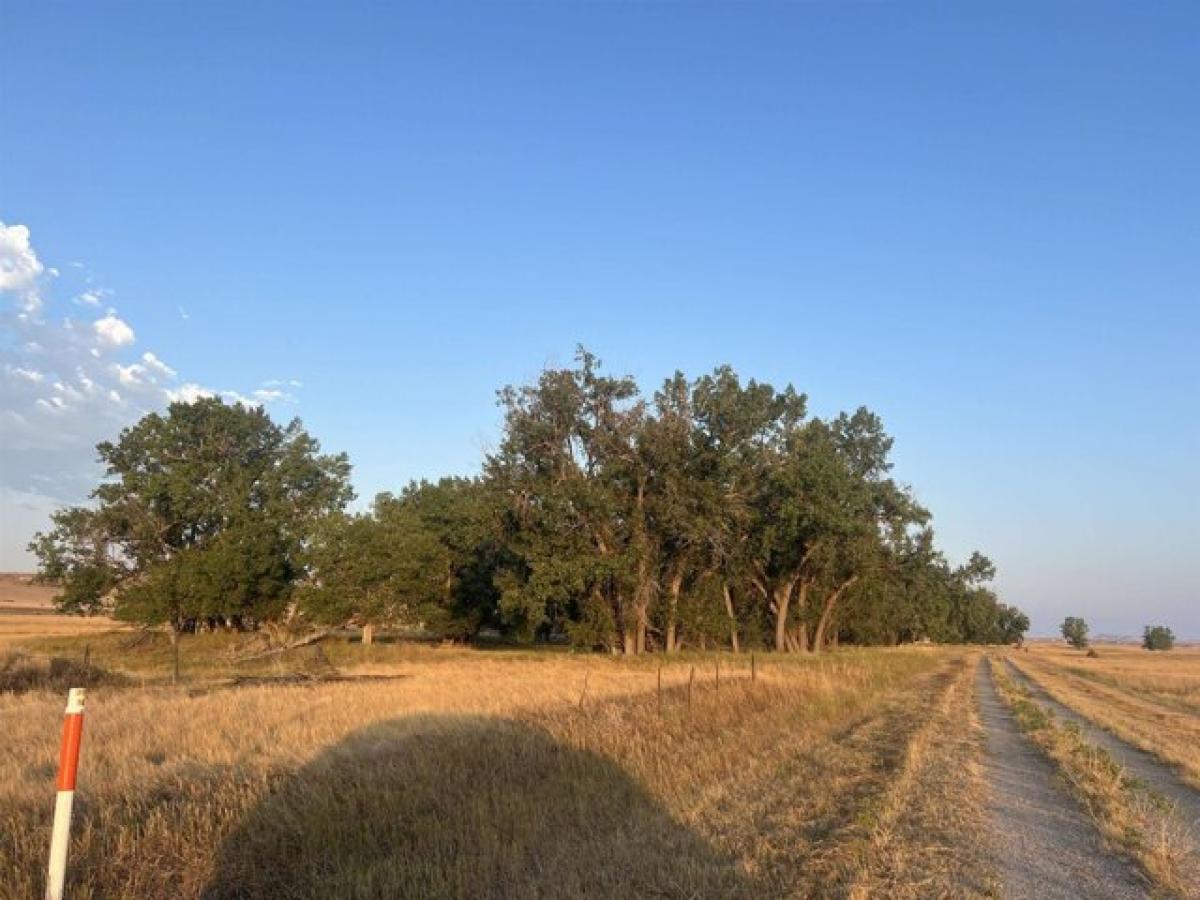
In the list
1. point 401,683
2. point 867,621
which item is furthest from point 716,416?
point 867,621

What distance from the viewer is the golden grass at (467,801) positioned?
664 centimetres

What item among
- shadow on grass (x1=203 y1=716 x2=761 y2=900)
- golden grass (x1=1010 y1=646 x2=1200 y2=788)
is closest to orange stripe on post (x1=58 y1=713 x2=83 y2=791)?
shadow on grass (x1=203 y1=716 x2=761 y2=900)

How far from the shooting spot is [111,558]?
5697 centimetres

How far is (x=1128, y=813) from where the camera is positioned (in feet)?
32.6

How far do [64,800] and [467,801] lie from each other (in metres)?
4.43

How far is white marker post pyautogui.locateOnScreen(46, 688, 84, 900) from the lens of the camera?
4.71m

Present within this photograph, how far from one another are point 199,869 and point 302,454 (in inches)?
2346

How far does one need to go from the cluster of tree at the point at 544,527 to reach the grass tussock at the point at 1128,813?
95.4 ft

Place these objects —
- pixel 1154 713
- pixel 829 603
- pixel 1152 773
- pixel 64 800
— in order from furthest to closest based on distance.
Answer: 1. pixel 829 603
2. pixel 1154 713
3. pixel 1152 773
4. pixel 64 800

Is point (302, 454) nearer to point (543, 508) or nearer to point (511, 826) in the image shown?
point (543, 508)

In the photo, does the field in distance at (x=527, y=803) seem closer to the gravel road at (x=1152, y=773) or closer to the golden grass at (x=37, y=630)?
the gravel road at (x=1152, y=773)

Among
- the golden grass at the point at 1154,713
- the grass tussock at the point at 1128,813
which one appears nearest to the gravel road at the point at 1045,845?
the grass tussock at the point at 1128,813

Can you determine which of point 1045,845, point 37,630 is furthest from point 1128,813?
point 37,630

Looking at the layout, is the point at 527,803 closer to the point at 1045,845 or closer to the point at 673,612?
the point at 1045,845
